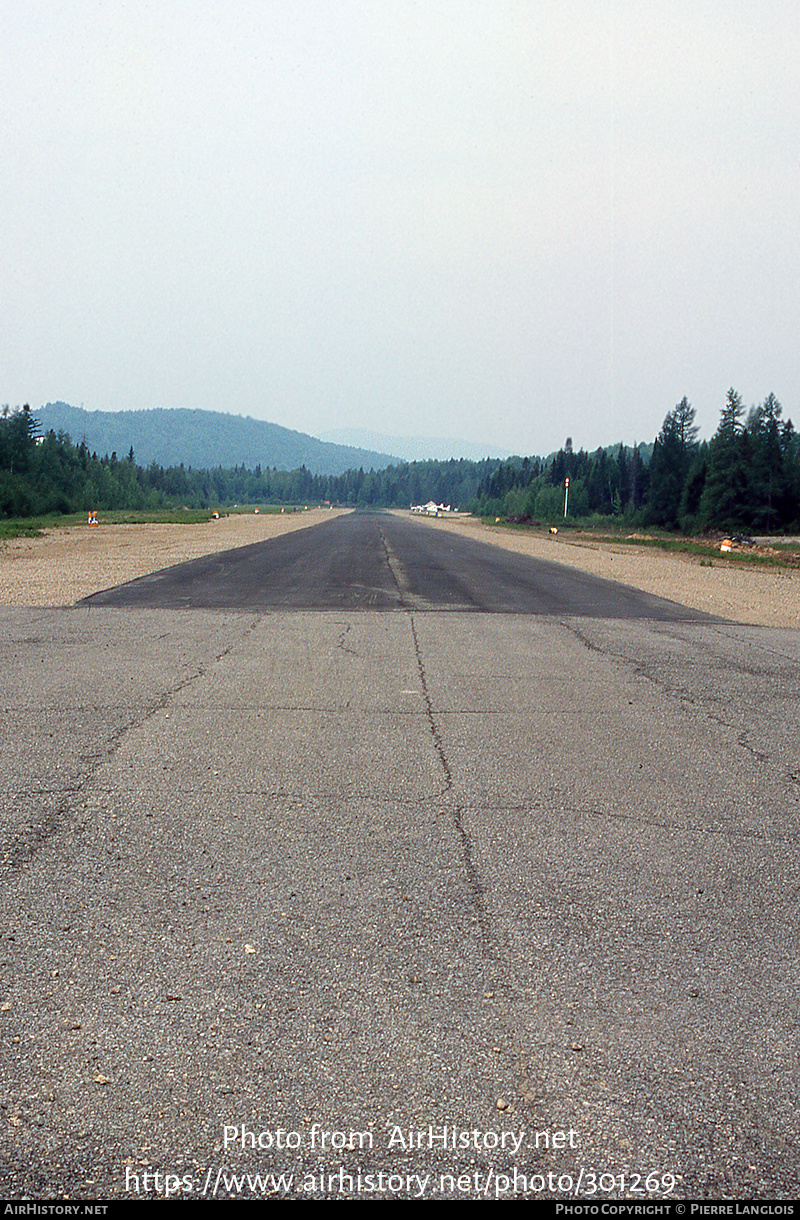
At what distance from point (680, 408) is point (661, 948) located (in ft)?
442

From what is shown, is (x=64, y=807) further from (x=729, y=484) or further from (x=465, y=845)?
(x=729, y=484)

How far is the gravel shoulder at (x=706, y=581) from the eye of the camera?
17.2m

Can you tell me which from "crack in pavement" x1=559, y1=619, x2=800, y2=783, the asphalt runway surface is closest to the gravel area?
"crack in pavement" x1=559, y1=619, x2=800, y2=783

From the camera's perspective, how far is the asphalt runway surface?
2502 mm

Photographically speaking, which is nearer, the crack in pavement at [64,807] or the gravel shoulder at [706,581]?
the crack in pavement at [64,807]

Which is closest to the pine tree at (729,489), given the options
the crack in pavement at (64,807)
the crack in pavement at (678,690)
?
the crack in pavement at (678,690)

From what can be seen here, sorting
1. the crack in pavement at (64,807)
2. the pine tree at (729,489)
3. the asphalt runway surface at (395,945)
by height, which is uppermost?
the pine tree at (729,489)

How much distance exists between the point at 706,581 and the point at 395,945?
22687mm

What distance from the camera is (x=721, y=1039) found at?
3.05m

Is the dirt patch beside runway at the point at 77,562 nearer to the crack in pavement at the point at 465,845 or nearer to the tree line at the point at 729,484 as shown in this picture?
the crack in pavement at the point at 465,845

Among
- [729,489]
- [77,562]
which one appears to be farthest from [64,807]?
[729,489]

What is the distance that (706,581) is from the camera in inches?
965

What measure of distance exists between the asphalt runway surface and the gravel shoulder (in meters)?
9.33

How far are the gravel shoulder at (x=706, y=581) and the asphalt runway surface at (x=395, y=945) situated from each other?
933 centimetres
